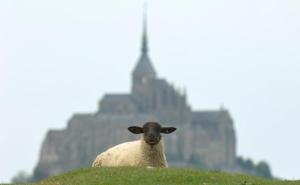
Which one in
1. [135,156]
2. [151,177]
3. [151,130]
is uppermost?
[151,130]

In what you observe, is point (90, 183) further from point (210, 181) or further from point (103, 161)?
point (103, 161)

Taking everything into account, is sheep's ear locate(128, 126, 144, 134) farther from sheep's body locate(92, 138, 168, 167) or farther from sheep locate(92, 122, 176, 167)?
sheep's body locate(92, 138, 168, 167)

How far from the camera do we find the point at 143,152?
3944cm

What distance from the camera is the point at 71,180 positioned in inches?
1417

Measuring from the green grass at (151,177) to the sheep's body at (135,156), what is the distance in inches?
103

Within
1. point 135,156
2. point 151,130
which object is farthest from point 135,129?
point 135,156

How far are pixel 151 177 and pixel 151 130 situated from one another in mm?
3704

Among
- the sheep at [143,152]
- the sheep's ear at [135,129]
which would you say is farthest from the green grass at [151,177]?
the sheep at [143,152]

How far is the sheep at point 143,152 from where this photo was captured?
127 ft

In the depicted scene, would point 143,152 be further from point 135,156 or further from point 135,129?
point 135,129

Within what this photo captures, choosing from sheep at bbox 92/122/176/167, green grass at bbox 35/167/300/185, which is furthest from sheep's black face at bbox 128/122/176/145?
green grass at bbox 35/167/300/185

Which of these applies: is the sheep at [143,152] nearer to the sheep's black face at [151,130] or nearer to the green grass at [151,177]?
the sheep's black face at [151,130]

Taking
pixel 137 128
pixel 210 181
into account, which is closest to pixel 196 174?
pixel 210 181

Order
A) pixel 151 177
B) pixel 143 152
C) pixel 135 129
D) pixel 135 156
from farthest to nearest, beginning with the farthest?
pixel 135 156
pixel 143 152
pixel 135 129
pixel 151 177
